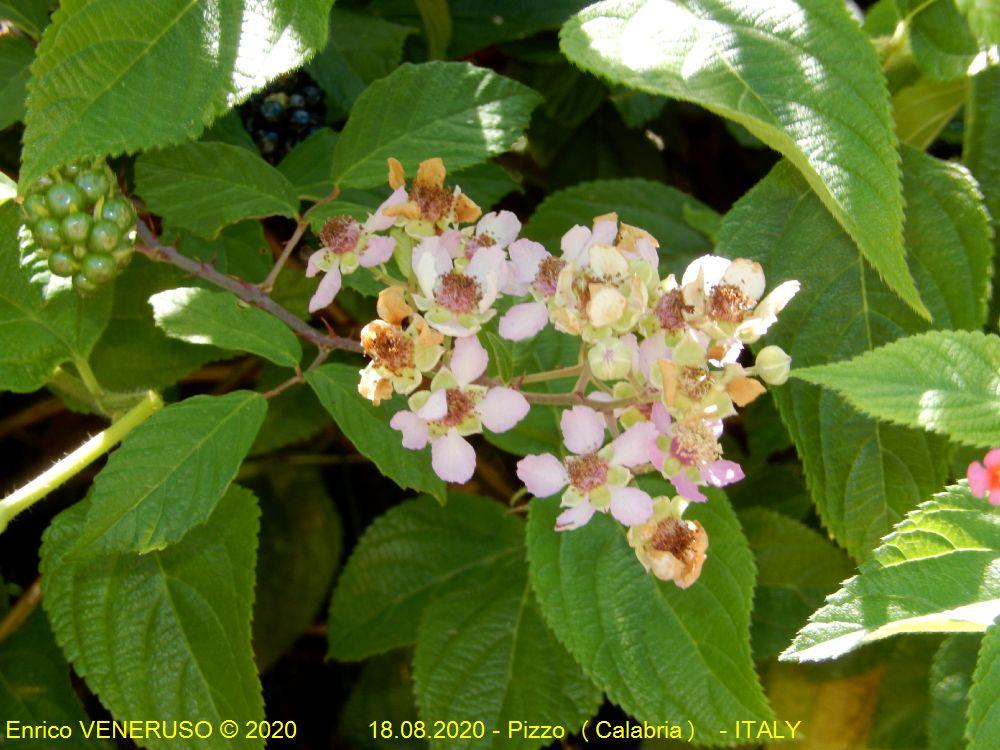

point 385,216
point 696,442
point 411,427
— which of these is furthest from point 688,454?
point 385,216

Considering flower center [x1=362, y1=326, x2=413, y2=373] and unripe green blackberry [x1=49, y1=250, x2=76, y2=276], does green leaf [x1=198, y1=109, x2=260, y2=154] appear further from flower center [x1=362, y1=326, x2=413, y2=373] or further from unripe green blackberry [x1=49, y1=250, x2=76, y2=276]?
flower center [x1=362, y1=326, x2=413, y2=373]

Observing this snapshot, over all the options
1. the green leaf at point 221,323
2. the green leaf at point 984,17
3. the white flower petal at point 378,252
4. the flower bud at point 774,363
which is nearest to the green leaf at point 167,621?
the green leaf at point 221,323

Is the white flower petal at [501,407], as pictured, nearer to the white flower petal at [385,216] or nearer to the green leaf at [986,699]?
the white flower petal at [385,216]

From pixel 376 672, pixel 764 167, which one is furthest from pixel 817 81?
pixel 376 672

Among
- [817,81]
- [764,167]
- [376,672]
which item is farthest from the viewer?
[764,167]

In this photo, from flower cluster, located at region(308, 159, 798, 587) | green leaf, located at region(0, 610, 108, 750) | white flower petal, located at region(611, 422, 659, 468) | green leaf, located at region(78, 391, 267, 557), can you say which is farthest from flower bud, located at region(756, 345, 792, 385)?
green leaf, located at region(0, 610, 108, 750)

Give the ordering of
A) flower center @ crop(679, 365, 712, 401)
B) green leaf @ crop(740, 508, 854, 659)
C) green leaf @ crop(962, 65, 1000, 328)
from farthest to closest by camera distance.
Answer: green leaf @ crop(740, 508, 854, 659), green leaf @ crop(962, 65, 1000, 328), flower center @ crop(679, 365, 712, 401)

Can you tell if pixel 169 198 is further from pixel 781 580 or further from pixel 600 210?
pixel 781 580
